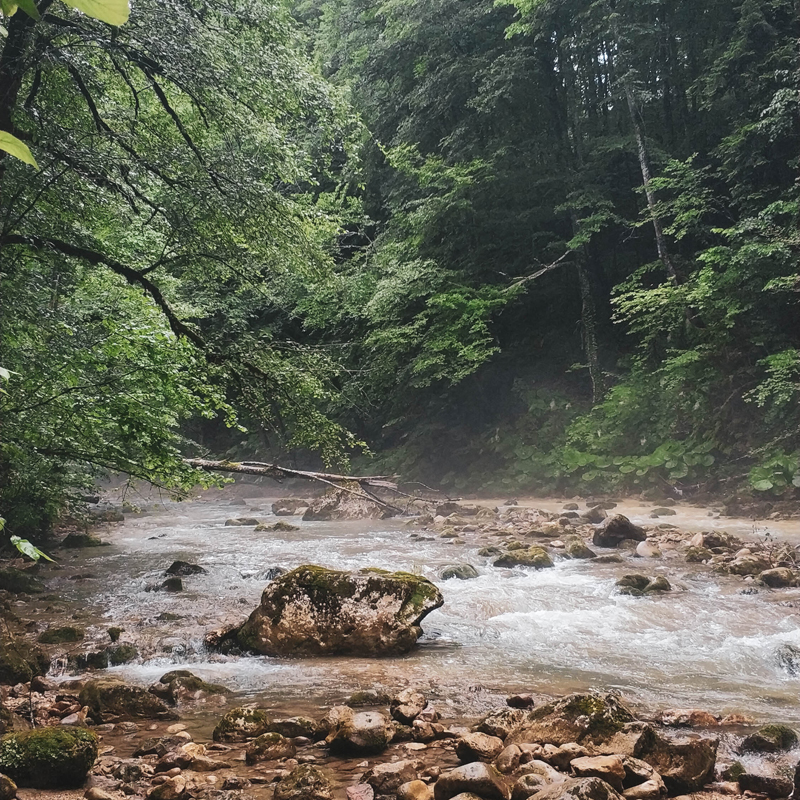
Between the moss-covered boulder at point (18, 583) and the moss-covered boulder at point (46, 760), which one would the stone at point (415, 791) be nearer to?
the moss-covered boulder at point (46, 760)

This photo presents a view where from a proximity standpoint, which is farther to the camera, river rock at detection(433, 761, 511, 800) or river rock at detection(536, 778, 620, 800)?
river rock at detection(433, 761, 511, 800)

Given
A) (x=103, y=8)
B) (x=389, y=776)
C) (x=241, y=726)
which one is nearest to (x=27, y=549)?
(x=103, y=8)

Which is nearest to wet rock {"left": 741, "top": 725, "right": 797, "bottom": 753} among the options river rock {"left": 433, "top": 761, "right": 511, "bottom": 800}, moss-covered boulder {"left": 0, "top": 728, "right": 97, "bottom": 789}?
river rock {"left": 433, "top": 761, "right": 511, "bottom": 800}

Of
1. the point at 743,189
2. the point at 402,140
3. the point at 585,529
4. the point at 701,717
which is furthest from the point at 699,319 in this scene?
the point at 701,717

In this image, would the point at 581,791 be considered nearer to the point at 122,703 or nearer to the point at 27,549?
the point at 27,549

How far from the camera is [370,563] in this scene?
1050 cm

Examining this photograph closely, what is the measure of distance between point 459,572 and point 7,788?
673 centimetres

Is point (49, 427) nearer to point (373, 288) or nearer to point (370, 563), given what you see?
point (370, 563)

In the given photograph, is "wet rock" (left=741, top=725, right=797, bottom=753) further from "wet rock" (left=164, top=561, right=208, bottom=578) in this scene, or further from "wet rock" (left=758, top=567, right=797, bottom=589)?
"wet rock" (left=164, top=561, right=208, bottom=578)

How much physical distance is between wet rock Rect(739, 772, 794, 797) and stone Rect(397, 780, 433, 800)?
1.70 meters

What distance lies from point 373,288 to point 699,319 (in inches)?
366

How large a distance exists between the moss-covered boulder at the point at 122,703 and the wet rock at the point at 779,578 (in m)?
7.06

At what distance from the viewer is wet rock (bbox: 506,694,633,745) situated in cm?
399

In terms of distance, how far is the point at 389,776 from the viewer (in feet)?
12.0
